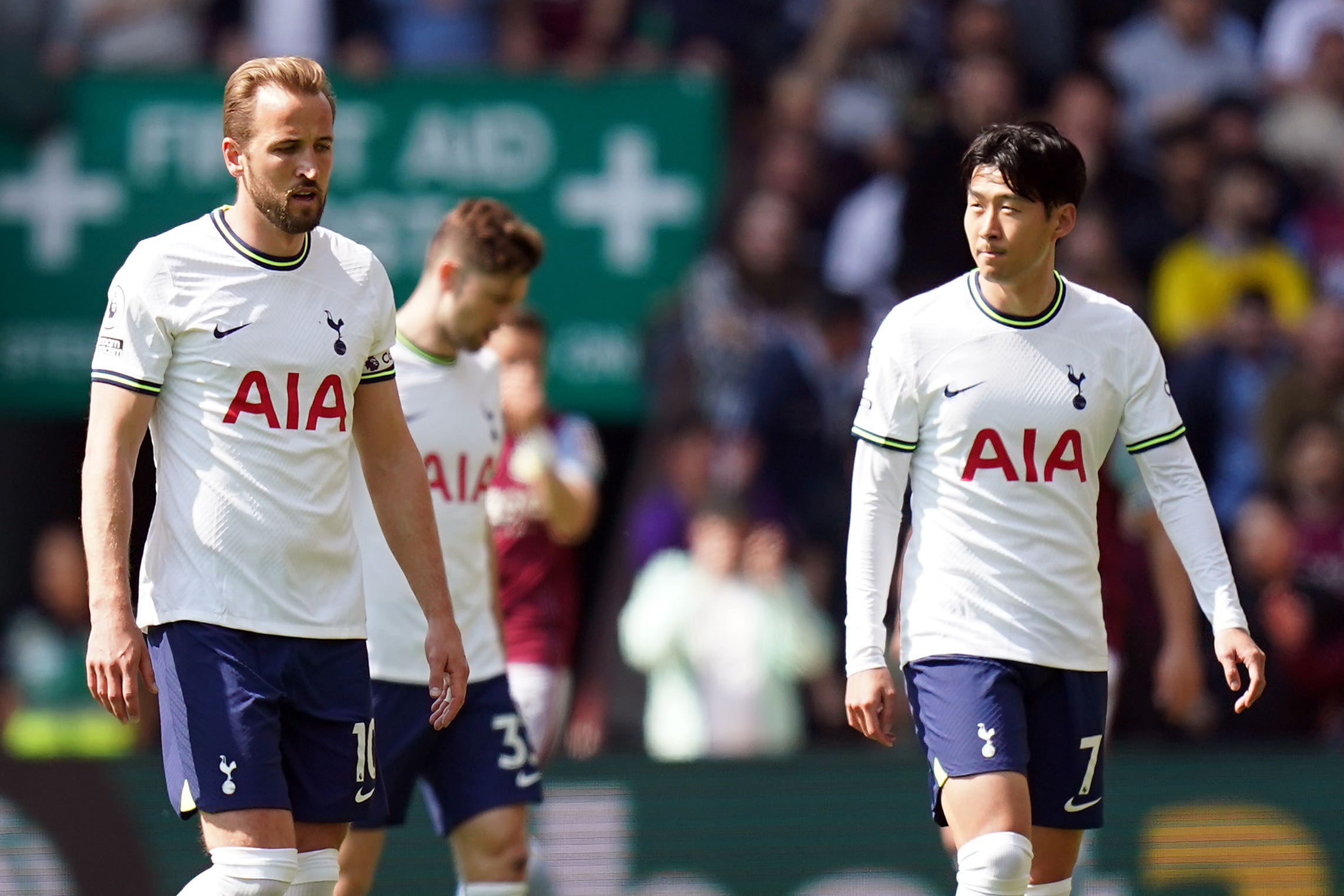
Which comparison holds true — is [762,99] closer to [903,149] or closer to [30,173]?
[903,149]

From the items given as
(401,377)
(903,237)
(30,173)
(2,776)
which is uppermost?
(30,173)

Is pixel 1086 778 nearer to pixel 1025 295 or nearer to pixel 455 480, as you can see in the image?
pixel 1025 295

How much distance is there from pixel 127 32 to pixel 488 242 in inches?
242

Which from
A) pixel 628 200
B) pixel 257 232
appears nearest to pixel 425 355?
pixel 257 232

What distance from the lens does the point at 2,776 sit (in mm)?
7043

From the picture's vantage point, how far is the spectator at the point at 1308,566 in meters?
8.92

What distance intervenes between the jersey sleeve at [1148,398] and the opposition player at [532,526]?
2650mm

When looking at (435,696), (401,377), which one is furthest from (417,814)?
(435,696)

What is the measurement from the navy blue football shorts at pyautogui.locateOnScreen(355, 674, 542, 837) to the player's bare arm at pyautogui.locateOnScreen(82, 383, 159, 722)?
4.48ft

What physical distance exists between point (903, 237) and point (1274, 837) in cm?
412

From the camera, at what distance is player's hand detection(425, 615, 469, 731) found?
14.4 ft

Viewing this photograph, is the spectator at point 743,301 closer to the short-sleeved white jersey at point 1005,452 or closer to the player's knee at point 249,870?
the short-sleeved white jersey at point 1005,452

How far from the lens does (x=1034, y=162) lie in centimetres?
455

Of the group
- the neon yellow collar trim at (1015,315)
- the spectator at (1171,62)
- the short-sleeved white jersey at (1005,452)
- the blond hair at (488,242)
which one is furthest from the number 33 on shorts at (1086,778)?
the spectator at (1171,62)
